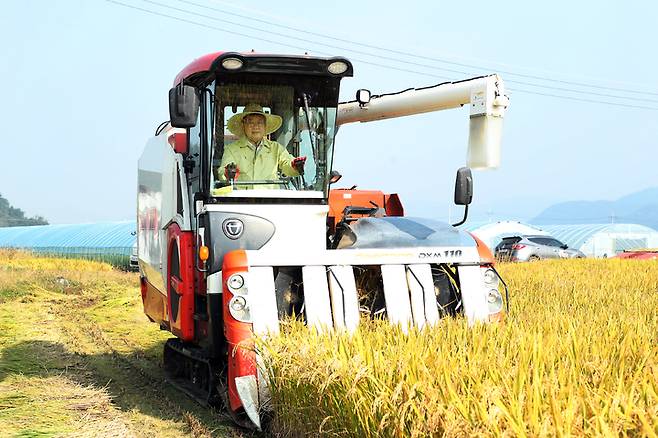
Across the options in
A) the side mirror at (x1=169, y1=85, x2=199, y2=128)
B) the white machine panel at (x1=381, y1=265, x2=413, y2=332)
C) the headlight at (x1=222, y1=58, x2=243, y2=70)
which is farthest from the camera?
the headlight at (x1=222, y1=58, x2=243, y2=70)

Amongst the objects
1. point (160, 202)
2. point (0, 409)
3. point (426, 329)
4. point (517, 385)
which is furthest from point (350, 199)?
point (517, 385)

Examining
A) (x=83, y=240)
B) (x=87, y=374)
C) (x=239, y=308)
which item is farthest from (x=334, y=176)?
(x=83, y=240)

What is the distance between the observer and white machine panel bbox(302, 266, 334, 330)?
6289mm

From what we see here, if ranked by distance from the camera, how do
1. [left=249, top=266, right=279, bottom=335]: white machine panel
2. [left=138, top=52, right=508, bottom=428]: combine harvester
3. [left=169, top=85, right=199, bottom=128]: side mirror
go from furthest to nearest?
[left=169, top=85, right=199, bottom=128]: side mirror
[left=138, top=52, right=508, bottom=428]: combine harvester
[left=249, top=266, right=279, bottom=335]: white machine panel

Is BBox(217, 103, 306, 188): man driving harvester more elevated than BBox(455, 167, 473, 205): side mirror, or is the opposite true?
BBox(217, 103, 306, 188): man driving harvester

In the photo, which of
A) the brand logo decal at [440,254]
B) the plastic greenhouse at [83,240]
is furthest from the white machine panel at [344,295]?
the plastic greenhouse at [83,240]

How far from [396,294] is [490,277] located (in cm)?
91

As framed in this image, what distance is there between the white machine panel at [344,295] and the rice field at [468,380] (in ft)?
1.59

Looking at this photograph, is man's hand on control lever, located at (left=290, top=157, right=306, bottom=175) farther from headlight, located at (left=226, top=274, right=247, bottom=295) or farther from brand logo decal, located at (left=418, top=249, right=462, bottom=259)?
headlight, located at (left=226, top=274, right=247, bottom=295)

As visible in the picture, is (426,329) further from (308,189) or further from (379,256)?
(308,189)

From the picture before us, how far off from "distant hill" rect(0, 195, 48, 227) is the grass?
103 metres

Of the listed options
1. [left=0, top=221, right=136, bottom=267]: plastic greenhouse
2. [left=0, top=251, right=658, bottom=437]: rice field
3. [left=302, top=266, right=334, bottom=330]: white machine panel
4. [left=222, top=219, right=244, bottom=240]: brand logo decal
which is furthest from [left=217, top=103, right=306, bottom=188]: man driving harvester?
[left=0, top=221, right=136, bottom=267]: plastic greenhouse

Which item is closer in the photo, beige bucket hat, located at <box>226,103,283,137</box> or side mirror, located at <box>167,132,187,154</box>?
beige bucket hat, located at <box>226,103,283,137</box>

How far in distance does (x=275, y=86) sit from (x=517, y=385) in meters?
4.13
